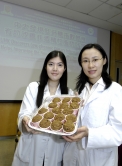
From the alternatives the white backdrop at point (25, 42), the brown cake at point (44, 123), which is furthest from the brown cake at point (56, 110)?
the white backdrop at point (25, 42)

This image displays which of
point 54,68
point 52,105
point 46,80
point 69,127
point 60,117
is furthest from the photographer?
point 46,80

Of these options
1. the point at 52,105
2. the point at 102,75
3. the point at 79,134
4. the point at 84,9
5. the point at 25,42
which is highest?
the point at 84,9

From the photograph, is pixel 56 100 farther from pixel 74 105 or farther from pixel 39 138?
pixel 39 138

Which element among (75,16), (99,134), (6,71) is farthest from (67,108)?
(75,16)

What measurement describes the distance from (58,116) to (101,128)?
0.27 meters

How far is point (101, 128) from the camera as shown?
0.77 metres

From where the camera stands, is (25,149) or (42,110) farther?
(25,149)

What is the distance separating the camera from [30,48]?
9.37 feet

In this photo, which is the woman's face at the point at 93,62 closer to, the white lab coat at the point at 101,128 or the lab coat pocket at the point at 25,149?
the white lab coat at the point at 101,128

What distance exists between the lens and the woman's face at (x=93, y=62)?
93 cm

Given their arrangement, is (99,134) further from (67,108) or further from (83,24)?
(83,24)

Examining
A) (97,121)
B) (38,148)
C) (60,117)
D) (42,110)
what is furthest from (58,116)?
(38,148)

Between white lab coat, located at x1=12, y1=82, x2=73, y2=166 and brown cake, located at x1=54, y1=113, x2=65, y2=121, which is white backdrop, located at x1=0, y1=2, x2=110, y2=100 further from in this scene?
brown cake, located at x1=54, y1=113, x2=65, y2=121

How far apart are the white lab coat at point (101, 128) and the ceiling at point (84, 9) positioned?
2.24 metres
